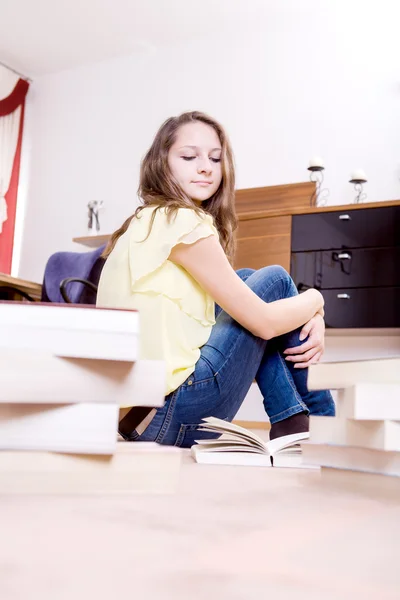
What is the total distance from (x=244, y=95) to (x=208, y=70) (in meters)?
0.46

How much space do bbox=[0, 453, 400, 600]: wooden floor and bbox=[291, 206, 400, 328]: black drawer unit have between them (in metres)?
3.47

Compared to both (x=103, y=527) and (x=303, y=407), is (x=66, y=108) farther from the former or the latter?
(x=103, y=527)

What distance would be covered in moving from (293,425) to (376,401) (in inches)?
37.5

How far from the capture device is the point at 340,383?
0.67 meters

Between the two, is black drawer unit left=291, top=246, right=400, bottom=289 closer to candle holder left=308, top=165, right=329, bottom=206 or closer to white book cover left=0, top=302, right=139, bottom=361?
candle holder left=308, top=165, right=329, bottom=206

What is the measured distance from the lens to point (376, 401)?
0.61 meters

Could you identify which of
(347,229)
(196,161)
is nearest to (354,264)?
(347,229)

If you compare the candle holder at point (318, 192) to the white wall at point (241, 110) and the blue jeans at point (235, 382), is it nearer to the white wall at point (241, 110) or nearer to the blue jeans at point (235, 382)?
the white wall at point (241, 110)

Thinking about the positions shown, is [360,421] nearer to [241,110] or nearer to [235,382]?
[235,382]

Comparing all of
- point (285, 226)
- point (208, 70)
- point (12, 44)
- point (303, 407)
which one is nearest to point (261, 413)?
point (285, 226)

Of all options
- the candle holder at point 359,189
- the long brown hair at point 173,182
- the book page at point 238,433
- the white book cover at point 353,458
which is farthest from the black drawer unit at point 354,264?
the white book cover at point 353,458

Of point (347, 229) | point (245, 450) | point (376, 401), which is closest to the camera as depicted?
point (376, 401)

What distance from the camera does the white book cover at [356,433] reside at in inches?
23.9

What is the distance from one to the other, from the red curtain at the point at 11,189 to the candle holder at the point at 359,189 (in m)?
3.22
